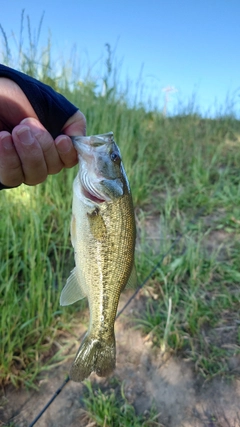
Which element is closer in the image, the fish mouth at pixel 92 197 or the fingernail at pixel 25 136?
the fingernail at pixel 25 136

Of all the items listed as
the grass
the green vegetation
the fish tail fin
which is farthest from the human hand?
the green vegetation

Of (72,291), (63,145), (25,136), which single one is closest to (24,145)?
(25,136)

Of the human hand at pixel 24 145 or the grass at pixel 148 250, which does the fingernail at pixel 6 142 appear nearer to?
the human hand at pixel 24 145

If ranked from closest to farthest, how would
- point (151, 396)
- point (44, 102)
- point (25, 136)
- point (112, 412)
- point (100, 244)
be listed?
point (25, 136), point (100, 244), point (44, 102), point (112, 412), point (151, 396)

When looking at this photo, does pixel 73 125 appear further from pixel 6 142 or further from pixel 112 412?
pixel 112 412

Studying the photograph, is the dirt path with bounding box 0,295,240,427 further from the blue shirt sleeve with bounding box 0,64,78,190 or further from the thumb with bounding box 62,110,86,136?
the thumb with bounding box 62,110,86,136

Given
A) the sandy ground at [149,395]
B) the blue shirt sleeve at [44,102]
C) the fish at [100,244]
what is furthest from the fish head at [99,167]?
the sandy ground at [149,395]

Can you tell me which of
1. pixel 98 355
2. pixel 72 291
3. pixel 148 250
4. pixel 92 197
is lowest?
pixel 148 250
